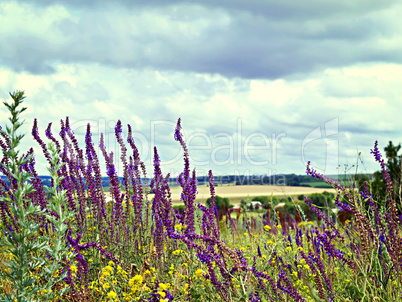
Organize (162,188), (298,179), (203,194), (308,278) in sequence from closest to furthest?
(308,278)
(162,188)
(203,194)
(298,179)

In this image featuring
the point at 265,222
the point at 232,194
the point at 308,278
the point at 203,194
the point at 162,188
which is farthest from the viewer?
the point at 232,194

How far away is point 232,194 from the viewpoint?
4153cm

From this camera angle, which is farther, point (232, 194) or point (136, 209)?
point (232, 194)

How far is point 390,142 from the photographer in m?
18.3

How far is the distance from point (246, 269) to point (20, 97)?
76.0 inches

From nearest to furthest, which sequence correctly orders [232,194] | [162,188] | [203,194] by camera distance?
[162,188] → [203,194] → [232,194]

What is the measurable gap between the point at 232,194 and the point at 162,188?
36670 mm

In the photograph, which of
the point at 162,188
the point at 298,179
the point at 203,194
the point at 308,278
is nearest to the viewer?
the point at 308,278

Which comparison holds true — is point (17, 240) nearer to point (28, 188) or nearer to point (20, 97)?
point (28, 188)

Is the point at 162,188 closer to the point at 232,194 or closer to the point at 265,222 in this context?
the point at 265,222


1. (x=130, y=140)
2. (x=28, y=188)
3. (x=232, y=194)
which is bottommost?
(x=232, y=194)

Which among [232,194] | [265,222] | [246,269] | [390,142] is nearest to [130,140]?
[246,269]

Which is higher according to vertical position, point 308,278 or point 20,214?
point 20,214

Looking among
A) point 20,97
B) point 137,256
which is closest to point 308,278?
point 137,256
